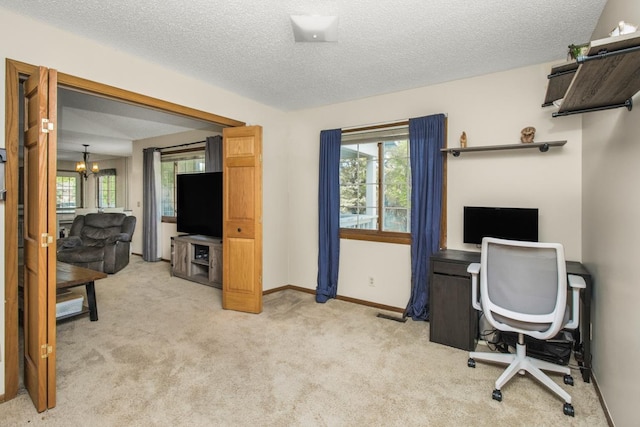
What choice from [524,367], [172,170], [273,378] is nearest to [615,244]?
[524,367]

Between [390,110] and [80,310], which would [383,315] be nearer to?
[390,110]

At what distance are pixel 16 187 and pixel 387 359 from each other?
292 cm

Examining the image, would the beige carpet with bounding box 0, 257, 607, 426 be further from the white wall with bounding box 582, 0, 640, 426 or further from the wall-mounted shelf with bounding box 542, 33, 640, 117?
the wall-mounted shelf with bounding box 542, 33, 640, 117

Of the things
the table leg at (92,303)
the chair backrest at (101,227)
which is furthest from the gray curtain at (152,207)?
the table leg at (92,303)

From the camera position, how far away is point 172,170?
21.3 feet

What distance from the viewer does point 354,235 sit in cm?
402

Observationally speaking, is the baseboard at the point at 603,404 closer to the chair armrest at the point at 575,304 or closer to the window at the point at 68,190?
the chair armrest at the point at 575,304

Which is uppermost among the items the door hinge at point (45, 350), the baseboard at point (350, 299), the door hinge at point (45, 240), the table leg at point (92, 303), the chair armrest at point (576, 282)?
the door hinge at point (45, 240)

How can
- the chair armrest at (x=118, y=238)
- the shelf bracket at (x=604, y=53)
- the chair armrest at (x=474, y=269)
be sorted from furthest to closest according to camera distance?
the chair armrest at (x=118, y=238) → the chair armrest at (x=474, y=269) → the shelf bracket at (x=604, y=53)

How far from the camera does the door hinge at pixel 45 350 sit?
190 cm

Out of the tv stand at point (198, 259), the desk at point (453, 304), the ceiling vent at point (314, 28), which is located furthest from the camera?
the tv stand at point (198, 259)

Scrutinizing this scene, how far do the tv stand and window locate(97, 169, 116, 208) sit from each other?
5347mm

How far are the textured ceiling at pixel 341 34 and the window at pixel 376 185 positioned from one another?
74 cm

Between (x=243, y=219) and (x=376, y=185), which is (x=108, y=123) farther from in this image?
(x=376, y=185)
